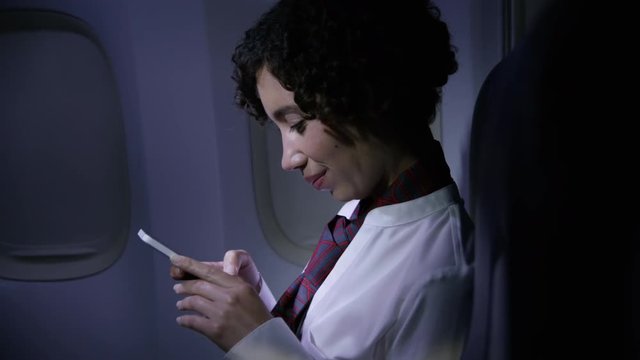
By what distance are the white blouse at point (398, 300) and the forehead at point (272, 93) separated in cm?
21

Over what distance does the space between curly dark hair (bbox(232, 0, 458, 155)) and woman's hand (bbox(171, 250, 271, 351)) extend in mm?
261

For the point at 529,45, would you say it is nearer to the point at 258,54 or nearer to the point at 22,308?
the point at 258,54

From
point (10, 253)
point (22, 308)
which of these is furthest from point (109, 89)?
point (22, 308)

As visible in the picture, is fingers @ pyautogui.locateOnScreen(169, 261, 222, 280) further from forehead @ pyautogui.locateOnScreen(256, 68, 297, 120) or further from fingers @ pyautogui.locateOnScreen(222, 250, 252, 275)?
forehead @ pyautogui.locateOnScreen(256, 68, 297, 120)

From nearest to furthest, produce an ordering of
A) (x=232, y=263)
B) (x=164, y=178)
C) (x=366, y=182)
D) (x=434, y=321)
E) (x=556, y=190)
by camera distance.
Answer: (x=556, y=190) → (x=434, y=321) → (x=366, y=182) → (x=232, y=263) → (x=164, y=178)

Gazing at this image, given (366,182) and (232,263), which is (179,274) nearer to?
→ (232,263)

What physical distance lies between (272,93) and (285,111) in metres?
0.03

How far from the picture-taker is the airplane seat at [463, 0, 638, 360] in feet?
1.43

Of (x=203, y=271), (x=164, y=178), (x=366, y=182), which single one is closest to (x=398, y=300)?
(x=366, y=182)

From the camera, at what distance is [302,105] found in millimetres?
680

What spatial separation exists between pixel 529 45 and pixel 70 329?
1.33 m

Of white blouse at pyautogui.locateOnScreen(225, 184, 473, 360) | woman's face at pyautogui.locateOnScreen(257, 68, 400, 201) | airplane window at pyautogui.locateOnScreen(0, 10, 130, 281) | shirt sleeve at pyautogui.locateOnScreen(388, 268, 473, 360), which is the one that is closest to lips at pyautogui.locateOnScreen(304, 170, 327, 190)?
woman's face at pyautogui.locateOnScreen(257, 68, 400, 201)

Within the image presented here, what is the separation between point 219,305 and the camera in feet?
2.28

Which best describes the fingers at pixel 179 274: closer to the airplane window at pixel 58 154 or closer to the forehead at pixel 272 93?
the forehead at pixel 272 93
